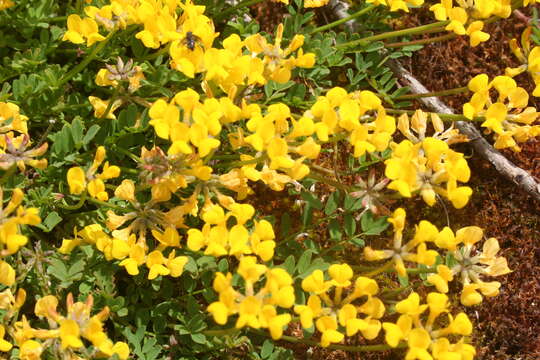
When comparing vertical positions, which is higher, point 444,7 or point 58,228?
point 444,7

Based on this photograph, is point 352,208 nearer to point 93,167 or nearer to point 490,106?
point 490,106

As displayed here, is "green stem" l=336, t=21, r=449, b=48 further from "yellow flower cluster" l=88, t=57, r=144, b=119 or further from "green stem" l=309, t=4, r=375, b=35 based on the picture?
"yellow flower cluster" l=88, t=57, r=144, b=119

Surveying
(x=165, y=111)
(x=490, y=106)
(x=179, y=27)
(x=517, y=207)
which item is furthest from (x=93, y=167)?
(x=517, y=207)

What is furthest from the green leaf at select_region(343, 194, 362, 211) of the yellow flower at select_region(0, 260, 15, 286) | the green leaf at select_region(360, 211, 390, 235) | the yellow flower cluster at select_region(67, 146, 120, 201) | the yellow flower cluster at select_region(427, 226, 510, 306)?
the yellow flower at select_region(0, 260, 15, 286)

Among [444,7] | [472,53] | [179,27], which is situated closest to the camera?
[179,27]

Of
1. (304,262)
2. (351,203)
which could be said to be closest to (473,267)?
(351,203)

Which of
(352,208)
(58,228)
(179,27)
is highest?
(179,27)

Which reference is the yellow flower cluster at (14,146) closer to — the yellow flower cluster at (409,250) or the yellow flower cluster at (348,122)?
the yellow flower cluster at (348,122)
